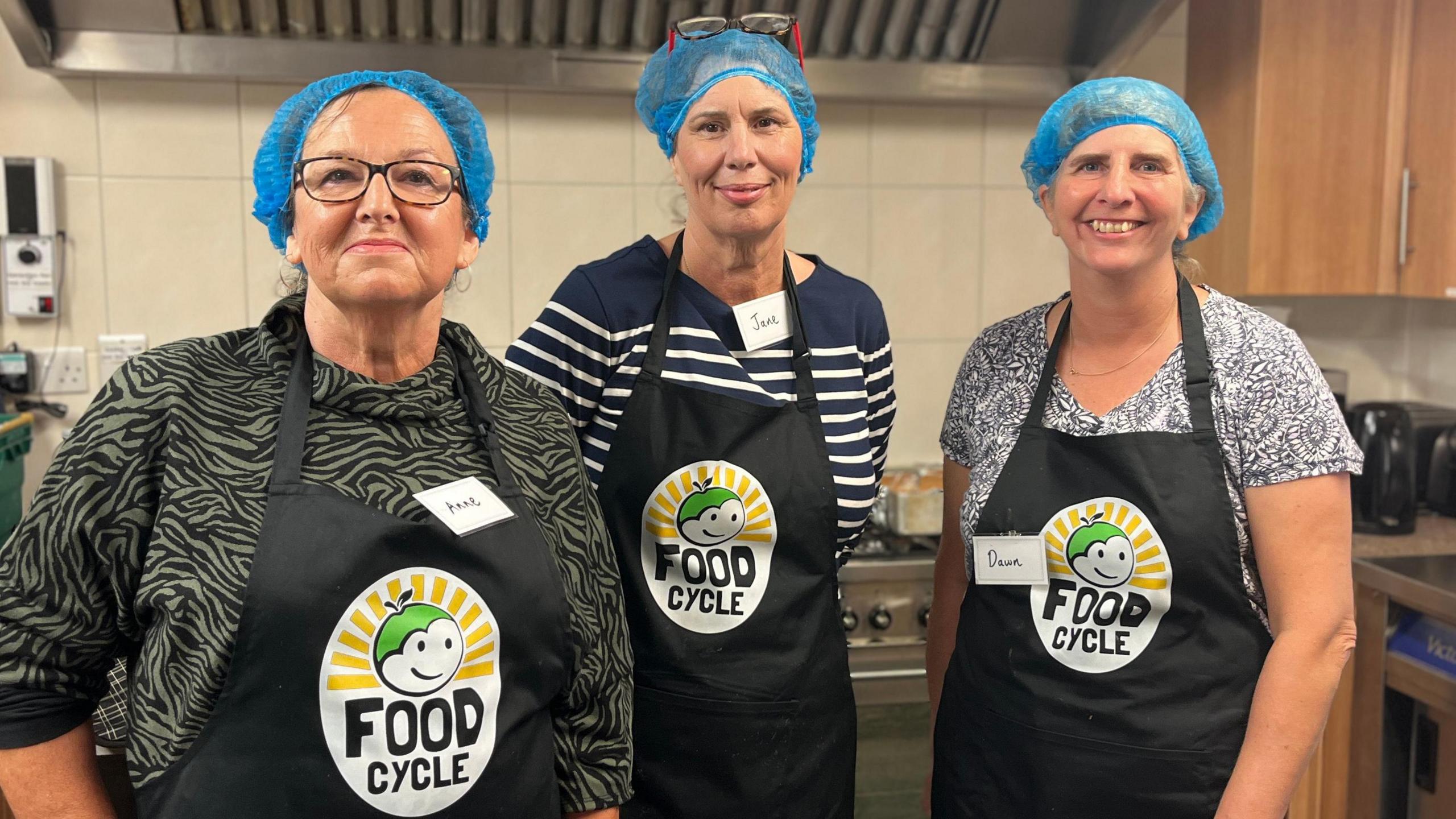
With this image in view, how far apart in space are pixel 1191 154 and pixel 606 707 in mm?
914

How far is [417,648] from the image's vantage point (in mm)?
938

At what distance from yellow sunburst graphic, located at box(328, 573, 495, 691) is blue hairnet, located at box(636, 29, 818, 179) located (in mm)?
646

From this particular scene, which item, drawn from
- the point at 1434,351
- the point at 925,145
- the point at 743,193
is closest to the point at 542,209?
the point at 925,145

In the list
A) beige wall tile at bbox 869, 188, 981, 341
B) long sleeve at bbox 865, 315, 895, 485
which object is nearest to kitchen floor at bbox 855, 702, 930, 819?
long sleeve at bbox 865, 315, 895, 485

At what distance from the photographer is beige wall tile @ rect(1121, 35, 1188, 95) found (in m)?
2.63

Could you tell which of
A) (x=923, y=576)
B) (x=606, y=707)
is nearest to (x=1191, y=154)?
(x=606, y=707)

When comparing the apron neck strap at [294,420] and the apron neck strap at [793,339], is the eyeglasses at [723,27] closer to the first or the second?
the apron neck strap at [793,339]

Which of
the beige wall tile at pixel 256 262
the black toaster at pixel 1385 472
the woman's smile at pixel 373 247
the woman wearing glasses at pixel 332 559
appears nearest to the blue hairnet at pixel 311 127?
the woman wearing glasses at pixel 332 559

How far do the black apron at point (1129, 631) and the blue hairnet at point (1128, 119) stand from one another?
16 centimetres

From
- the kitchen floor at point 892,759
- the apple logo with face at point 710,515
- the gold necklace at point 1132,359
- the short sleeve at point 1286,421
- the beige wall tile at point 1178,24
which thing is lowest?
the kitchen floor at point 892,759

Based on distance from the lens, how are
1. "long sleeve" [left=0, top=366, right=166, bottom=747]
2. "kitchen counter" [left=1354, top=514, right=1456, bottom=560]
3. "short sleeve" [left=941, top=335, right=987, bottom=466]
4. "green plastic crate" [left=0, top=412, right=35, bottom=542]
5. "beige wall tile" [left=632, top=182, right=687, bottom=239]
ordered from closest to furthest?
"long sleeve" [left=0, top=366, right=166, bottom=747]
"short sleeve" [left=941, top=335, right=987, bottom=466]
"green plastic crate" [left=0, top=412, right=35, bottom=542]
"kitchen counter" [left=1354, top=514, right=1456, bottom=560]
"beige wall tile" [left=632, top=182, right=687, bottom=239]

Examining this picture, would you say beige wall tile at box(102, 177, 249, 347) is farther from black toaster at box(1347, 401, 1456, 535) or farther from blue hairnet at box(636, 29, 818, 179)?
black toaster at box(1347, 401, 1456, 535)

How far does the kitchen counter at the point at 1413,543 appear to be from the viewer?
2.11 m

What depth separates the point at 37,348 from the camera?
7.43 ft
